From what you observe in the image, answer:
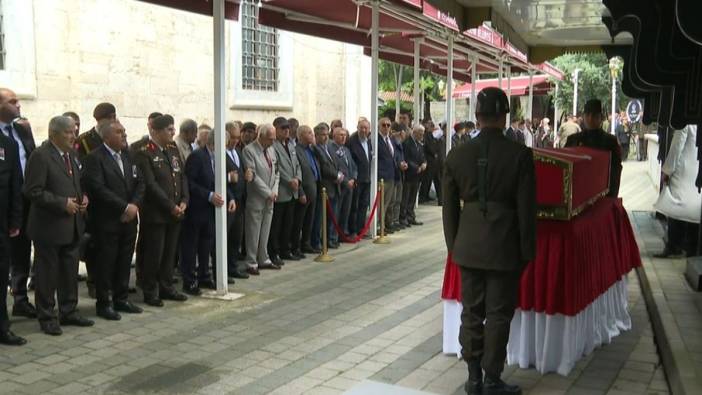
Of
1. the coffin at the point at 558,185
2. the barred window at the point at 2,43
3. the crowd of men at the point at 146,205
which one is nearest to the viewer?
the coffin at the point at 558,185

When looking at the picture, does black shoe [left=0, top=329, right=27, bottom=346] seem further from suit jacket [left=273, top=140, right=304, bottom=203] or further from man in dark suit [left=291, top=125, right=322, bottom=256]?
man in dark suit [left=291, top=125, right=322, bottom=256]

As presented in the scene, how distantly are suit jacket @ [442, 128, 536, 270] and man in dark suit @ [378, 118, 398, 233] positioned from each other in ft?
22.4

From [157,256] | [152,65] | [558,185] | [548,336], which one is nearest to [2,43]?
[152,65]

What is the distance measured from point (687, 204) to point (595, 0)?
338 cm

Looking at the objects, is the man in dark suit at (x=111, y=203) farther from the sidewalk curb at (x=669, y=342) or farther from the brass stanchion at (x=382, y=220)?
the brass stanchion at (x=382, y=220)

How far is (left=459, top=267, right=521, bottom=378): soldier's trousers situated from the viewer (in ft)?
14.1

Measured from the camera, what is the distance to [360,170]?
10.8m

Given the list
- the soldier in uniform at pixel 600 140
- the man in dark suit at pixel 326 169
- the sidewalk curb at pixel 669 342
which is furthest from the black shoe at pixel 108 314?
the soldier in uniform at pixel 600 140

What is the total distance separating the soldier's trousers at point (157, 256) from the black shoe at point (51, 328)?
1.12 metres

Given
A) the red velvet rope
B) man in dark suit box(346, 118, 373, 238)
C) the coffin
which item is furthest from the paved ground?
man in dark suit box(346, 118, 373, 238)

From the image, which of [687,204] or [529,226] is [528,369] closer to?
[529,226]

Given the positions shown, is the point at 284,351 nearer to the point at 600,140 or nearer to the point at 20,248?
the point at 20,248

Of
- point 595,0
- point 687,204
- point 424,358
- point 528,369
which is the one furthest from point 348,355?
point 687,204

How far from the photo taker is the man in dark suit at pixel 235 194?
7.69 metres
